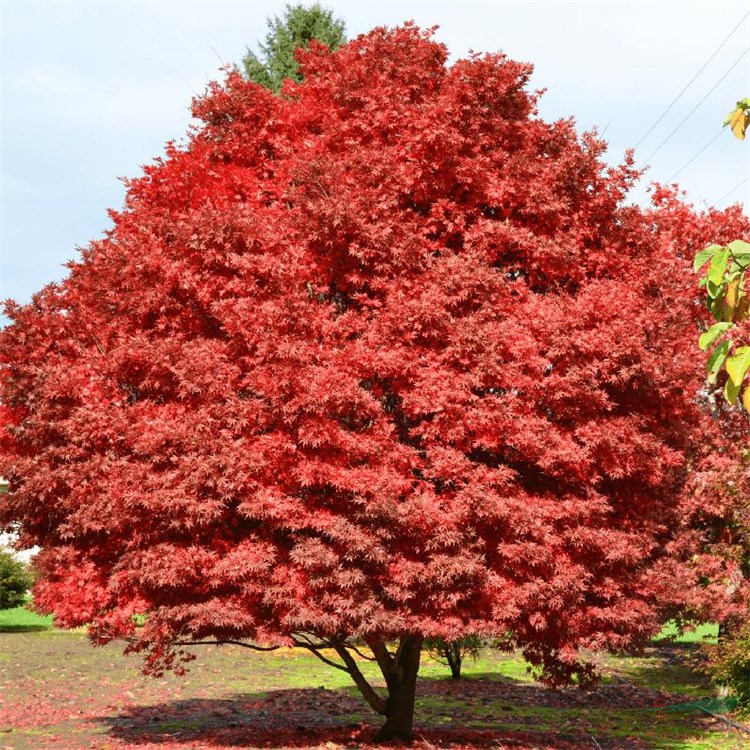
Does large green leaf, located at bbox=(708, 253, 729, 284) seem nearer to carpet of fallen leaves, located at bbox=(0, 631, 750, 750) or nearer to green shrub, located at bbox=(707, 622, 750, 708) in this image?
carpet of fallen leaves, located at bbox=(0, 631, 750, 750)

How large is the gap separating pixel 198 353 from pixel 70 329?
338cm

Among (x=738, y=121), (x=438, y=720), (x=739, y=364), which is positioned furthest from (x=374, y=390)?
(x=438, y=720)

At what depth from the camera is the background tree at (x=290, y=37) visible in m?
30.6

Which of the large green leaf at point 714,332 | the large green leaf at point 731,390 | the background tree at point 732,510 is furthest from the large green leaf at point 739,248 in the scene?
the background tree at point 732,510

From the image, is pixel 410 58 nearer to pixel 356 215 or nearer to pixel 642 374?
pixel 356 215

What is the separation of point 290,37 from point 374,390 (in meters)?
22.7

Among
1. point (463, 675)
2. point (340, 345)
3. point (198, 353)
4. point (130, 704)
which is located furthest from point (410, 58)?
point (463, 675)

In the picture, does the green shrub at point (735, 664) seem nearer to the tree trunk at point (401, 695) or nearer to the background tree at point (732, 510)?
the background tree at point (732, 510)

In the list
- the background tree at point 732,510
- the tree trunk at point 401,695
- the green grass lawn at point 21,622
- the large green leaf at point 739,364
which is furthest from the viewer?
the green grass lawn at point 21,622

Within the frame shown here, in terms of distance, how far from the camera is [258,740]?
1499 centimetres

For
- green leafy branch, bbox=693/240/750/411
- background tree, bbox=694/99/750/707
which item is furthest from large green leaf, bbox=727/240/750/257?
background tree, bbox=694/99/750/707

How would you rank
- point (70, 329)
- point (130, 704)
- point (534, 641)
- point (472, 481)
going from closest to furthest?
point (472, 481)
point (534, 641)
point (70, 329)
point (130, 704)

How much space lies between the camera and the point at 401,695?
1498 centimetres

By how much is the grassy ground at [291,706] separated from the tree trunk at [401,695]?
461mm
